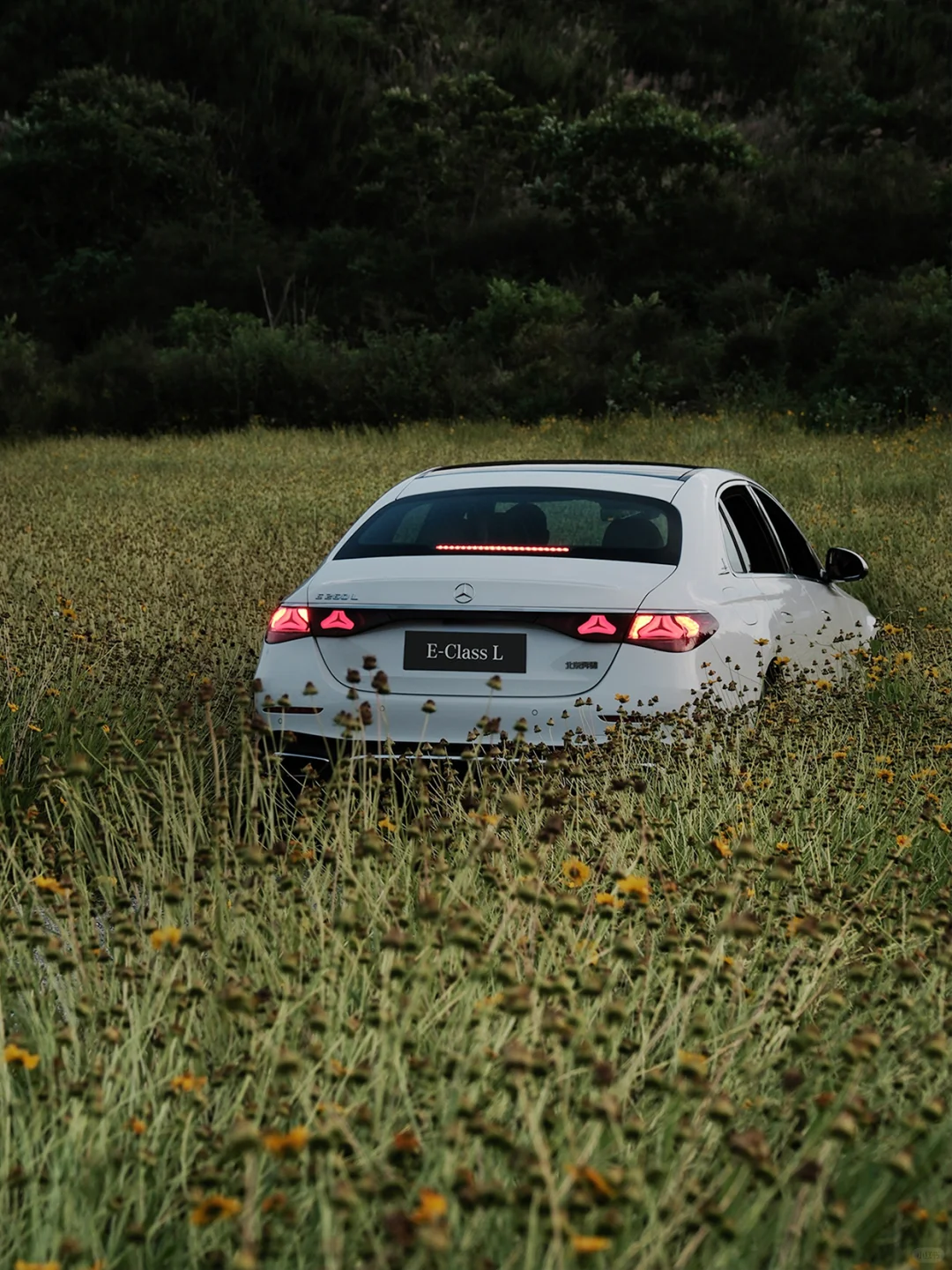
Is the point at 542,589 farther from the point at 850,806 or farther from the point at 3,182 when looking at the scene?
the point at 3,182

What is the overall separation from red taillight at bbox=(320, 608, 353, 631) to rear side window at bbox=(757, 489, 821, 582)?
294cm

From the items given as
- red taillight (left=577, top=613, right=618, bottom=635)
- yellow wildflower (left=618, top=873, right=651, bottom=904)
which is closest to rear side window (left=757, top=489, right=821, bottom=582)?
red taillight (left=577, top=613, right=618, bottom=635)

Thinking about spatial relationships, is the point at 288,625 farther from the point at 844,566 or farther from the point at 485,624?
the point at 844,566

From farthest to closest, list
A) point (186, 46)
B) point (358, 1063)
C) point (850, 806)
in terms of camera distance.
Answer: point (186, 46), point (850, 806), point (358, 1063)

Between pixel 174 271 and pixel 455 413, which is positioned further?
pixel 174 271

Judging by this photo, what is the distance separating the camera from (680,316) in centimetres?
3428

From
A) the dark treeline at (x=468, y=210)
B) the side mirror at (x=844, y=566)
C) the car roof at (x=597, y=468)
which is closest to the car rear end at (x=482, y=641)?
the car roof at (x=597, y=468)

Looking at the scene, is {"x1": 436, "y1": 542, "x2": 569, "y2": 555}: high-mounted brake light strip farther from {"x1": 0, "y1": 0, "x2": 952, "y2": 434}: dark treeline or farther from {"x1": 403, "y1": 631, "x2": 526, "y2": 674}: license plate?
{"x1": 0, "y1": 0, "x2": 952, "y2": 434}: dark treeline

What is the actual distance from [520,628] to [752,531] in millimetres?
2148

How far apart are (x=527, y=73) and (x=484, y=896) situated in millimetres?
49032

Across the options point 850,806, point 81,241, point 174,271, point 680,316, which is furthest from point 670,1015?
point 81,241

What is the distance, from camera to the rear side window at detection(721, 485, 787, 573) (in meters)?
6.91

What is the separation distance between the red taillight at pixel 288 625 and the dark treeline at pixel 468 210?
21.1 m

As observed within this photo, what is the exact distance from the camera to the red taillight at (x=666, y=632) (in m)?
5.42
